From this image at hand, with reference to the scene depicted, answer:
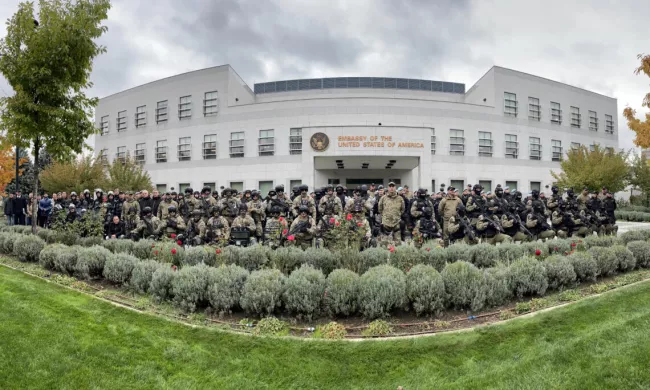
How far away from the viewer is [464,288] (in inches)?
223

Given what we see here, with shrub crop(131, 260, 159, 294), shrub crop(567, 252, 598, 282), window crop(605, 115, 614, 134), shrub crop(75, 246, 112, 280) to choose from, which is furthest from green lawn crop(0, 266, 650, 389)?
window crop(605, 115, 614, 134)

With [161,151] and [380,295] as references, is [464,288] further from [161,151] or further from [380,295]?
[161,151]

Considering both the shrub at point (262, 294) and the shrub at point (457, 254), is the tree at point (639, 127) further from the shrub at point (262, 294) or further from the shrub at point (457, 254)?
the shrub at point (262, 294)

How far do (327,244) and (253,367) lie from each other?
4.77 metres

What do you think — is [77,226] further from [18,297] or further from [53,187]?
[53,187]

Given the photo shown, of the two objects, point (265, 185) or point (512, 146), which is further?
point (512, 146)

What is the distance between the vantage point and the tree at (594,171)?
26.1 m

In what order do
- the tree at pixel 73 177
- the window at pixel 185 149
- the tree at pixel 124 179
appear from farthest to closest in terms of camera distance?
the window at pixel 185 149
the tree at pixel 124 179
the tree at pixel 73 177

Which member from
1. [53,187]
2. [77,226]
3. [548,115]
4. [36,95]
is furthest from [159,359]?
[548,115]

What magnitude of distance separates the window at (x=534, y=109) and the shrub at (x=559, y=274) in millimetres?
34026

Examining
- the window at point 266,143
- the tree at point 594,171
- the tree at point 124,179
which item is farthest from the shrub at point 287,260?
the tree at point 594,171

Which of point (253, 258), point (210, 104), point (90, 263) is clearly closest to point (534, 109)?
point (210, 104)

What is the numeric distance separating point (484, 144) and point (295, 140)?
17115mm

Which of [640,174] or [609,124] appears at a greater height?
[609,124]
